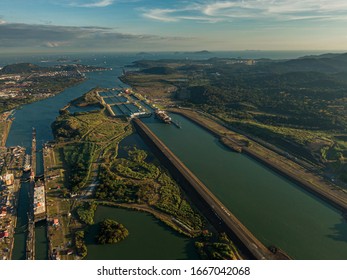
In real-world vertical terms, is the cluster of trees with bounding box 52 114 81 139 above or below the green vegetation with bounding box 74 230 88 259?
above

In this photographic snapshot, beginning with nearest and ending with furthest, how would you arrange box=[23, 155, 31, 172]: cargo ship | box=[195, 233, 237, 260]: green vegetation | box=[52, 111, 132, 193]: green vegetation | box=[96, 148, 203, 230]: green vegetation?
box=[195, 233, 237, 260]: green vegetation < box=[96, 148, 203, 230]: green vegetation < box=[52, 111, 132, 193]: green vegetation < box=[23, 155, 31, 172]: cargo ship

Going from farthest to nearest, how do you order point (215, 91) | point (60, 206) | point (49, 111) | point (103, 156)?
point (215, 91) < point (49, 111) < point (103, 156) < point (60, 206)

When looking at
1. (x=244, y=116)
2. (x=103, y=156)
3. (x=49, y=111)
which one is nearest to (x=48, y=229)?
(x=103, y=156)

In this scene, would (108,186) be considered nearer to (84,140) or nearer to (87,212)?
(87,212)

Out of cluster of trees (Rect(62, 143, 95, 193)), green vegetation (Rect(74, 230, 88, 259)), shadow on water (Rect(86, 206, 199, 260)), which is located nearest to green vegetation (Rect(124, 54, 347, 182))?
shadow on water (Rect(86, 206, 199, 260))

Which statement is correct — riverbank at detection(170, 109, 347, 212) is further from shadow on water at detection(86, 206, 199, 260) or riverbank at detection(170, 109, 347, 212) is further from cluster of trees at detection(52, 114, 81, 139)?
cluster of trees at detection(52, 114, 81, 139)

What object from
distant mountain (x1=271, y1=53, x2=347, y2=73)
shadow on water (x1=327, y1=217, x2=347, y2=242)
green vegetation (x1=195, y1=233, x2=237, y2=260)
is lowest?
shadow on water (x1=327, y1=217, x2=347, y2=242)

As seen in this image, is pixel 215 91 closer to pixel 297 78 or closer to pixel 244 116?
pixel 244 116
